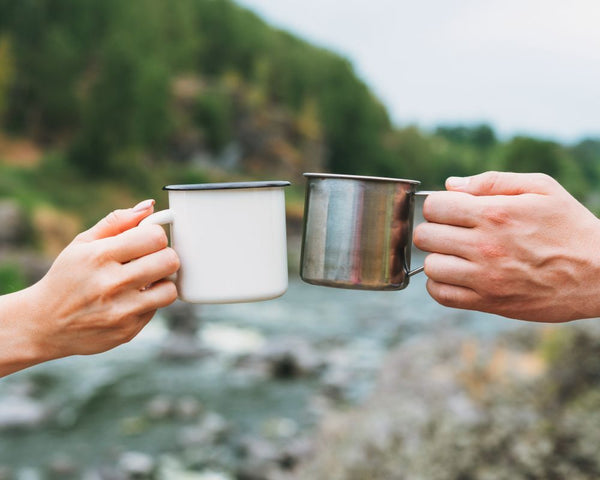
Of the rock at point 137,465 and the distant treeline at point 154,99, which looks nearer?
the rock at point 137,465

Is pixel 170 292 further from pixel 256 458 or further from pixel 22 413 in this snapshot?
pixel 22 413

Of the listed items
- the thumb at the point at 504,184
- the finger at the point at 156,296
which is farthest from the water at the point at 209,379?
the thumb at the point at 504,184

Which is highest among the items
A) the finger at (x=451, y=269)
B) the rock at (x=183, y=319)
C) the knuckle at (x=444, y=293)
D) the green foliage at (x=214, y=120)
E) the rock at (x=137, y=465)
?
the finger at (x=451, y=269)

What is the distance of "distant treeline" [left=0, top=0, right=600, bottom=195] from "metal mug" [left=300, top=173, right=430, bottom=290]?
381 centimetres

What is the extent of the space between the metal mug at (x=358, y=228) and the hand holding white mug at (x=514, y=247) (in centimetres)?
7

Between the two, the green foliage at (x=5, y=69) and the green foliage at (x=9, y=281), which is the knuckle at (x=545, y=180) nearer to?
the green foliage at (x=9, y=281)

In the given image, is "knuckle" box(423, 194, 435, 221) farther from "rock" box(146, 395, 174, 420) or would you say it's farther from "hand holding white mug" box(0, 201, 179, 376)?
"rock" box(146, 395, 174, 420)

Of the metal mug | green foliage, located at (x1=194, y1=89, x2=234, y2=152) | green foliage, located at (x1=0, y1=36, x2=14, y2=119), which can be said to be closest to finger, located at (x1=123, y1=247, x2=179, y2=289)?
the metal mug

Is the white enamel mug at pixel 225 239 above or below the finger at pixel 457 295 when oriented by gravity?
above

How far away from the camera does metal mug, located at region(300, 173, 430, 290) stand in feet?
4.28

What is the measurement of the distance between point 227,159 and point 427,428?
25.4 metres

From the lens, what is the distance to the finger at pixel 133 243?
1.23 meters

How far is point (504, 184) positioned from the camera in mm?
1343

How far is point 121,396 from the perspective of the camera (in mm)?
8055
